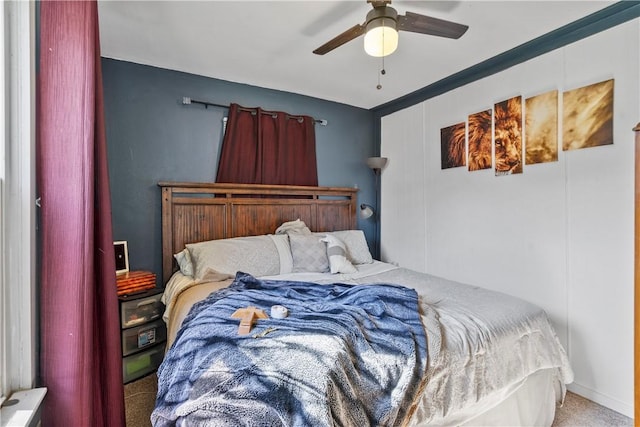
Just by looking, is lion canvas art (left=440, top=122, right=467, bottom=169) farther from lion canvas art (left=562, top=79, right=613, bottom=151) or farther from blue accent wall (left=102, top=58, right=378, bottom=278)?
blue accent wall (left=102, top=58, right=378, bottom=278)

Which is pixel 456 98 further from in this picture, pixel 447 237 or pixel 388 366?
pixel 388 366

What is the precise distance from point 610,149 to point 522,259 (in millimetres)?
948

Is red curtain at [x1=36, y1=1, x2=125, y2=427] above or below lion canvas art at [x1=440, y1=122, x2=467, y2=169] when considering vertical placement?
below

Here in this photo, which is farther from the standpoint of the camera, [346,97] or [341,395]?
[346,97]

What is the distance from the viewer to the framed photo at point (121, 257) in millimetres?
2457

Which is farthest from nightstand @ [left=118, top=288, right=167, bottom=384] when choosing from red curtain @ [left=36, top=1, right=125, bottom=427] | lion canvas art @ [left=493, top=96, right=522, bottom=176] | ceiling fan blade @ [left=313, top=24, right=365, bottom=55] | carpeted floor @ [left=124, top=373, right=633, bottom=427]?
lion canvas art @ [left=493, top=96, right=522, bottom=176]

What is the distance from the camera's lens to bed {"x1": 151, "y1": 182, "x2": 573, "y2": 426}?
1020 mm

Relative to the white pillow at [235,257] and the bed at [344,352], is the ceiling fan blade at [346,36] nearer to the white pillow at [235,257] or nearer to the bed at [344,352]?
the bed at [344,352]

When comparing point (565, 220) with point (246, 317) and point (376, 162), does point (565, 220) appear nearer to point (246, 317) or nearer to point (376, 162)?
point (376, 162)

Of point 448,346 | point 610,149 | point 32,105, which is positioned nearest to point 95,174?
point 32,105

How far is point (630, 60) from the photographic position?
1.91 metres

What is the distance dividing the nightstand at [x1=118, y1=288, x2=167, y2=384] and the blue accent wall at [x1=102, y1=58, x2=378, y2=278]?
460mm

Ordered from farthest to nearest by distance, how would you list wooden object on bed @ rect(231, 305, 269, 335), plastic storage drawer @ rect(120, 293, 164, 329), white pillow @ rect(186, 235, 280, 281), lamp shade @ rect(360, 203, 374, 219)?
lamp shade @ rect(360, 203, 374, 219) < white pillow @ rect(186, 235, 280, 281) < plastic storage drawer @ rect(120, 293, 164, 329) < wooden object on bed @ rect(231, 305, 269, 335)

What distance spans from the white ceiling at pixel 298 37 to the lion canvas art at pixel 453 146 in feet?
1.74
